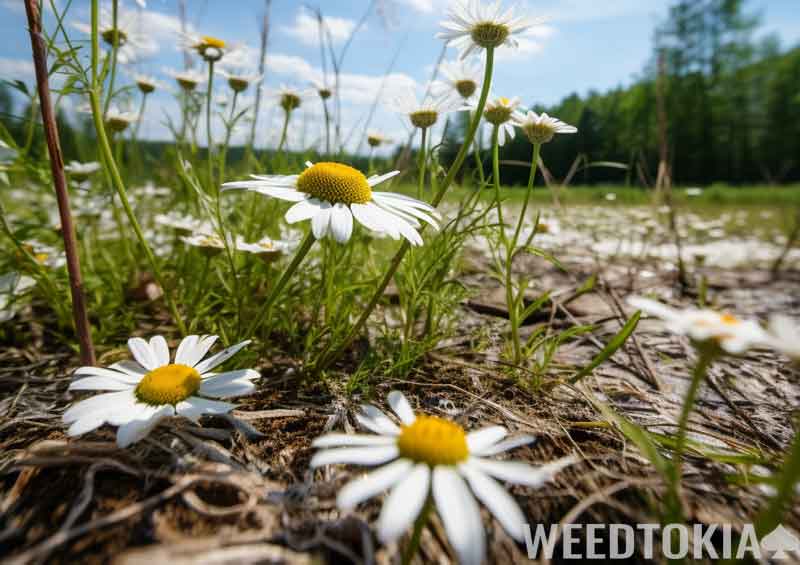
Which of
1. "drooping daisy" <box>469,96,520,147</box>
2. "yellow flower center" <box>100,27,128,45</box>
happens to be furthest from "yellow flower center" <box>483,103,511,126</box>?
"yellow flower center" <box>100,27,128,45</box>

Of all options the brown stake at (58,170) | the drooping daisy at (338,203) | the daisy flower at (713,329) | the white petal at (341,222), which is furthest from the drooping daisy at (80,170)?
the daisy flower at (713,329)

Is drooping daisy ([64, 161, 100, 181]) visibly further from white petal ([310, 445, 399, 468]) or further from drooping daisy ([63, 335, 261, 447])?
white petal ([310, 445, 399, 468])

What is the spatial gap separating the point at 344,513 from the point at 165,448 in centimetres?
30

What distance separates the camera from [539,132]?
106 centimetres

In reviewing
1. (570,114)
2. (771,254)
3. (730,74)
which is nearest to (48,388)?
(570,114)

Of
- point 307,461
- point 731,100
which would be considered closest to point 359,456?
point 307,461

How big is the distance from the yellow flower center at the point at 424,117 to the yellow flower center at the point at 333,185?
0.45m

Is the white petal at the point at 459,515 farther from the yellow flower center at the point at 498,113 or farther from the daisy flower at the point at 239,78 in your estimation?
the daisy flower at the point at 239,78

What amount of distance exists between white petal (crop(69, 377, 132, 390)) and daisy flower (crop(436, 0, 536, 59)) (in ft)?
2.81

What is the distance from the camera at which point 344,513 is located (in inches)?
25.5

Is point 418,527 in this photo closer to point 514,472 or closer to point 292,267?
point 514,472

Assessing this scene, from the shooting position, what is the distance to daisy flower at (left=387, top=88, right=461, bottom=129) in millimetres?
1173

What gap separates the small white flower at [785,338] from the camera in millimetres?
441

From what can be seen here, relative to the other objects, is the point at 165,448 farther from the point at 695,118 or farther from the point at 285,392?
the point at 695,118
